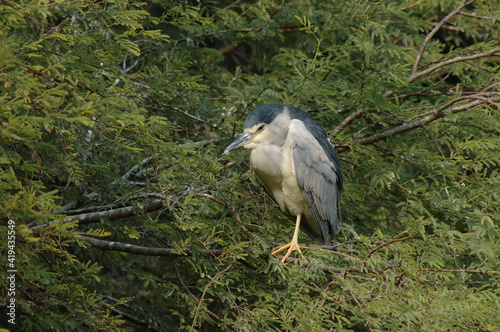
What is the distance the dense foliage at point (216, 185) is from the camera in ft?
6.55

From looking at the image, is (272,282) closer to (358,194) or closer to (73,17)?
(358,194)

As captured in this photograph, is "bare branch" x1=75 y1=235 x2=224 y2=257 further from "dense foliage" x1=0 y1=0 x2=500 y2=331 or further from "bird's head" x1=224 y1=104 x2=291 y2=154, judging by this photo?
"bird's head" x1=224 y1=104 x2=291 y2=154

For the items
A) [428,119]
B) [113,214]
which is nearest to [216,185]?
[113,214]

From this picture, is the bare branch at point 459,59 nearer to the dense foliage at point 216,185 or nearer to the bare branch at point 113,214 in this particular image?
the dense foliage at point 216,185

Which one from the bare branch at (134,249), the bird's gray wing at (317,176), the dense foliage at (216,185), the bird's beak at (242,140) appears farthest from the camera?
the bird's gray wing at (317,176)

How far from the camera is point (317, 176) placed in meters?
3.37

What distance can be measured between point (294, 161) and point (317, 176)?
0.22 m

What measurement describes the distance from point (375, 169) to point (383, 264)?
926 mm

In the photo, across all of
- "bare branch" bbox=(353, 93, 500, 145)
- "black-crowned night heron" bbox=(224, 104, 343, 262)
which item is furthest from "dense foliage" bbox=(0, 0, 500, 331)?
"black-crowned night heron" bbox=(224, 104, 343, 262)

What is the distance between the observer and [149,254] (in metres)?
3.04

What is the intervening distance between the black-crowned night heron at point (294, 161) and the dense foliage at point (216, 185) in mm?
140

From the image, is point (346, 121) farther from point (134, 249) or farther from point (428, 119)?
point (134, 249)

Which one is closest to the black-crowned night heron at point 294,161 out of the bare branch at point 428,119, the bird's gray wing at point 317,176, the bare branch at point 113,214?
the bird's gray wing at point 317,176

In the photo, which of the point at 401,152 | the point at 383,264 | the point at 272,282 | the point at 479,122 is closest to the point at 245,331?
the point at 272,282
